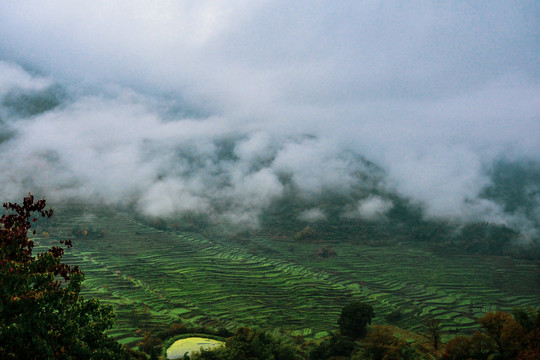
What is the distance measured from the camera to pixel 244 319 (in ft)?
183

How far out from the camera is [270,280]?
80375 millimetres

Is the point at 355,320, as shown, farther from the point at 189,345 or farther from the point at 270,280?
the point at 270,280

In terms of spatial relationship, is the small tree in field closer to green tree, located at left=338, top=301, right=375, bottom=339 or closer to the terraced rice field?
the terraced rice field

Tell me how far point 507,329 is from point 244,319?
40206 millimetres

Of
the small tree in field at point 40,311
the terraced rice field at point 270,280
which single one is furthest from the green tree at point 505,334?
the small tree in field at point 40,311

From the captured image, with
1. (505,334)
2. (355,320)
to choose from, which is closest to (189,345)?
Result: (355,320)

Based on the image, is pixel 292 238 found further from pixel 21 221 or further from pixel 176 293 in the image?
pixel 21 221

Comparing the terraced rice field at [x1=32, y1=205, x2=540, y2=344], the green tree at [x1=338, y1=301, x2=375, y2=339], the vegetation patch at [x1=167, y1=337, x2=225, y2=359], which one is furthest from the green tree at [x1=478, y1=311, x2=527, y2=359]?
the vegetation patch at [x1=167, y1=337, x2=225, y2=359]

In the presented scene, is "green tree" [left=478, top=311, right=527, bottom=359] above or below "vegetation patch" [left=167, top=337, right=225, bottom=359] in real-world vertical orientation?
above

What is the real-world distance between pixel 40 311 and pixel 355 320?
43.7 metres

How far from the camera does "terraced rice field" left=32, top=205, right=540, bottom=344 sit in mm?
57469

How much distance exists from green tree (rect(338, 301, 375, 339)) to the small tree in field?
3976 cm

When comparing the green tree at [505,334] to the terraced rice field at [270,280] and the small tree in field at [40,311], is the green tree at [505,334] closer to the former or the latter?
the terraced rice field at [270,280]

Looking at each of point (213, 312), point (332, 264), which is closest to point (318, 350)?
point (213, 312)
